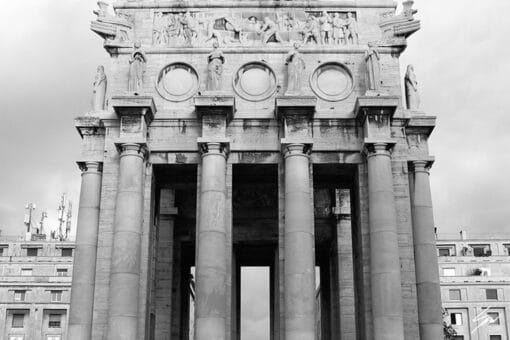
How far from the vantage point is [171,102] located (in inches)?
1284

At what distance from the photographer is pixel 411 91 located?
3362 centimetres

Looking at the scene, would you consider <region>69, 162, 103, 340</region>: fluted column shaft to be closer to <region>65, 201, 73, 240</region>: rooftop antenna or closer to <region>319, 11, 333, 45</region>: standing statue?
<region>319, 11, 333, 45</region>: standing statue

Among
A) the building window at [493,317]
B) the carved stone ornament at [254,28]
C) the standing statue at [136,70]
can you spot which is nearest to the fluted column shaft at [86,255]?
the standing statue at [136,70]

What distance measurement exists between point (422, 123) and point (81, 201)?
53.3 feet

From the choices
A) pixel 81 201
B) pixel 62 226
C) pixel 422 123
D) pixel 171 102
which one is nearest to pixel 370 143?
pixel 422 123

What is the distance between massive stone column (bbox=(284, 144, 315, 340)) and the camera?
28083 millimetres

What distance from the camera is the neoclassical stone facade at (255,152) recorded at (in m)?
29.0

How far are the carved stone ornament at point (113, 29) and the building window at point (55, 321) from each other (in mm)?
55073

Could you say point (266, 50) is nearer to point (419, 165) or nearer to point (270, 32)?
point (270, 32)

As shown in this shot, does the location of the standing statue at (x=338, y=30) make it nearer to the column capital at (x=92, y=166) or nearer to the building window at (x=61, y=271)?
the column capital at (x=92, y=166)

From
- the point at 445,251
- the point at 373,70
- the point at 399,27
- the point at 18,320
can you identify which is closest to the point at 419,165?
the point at 373,70

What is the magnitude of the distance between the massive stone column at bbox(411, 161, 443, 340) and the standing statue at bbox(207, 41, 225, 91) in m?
9.83

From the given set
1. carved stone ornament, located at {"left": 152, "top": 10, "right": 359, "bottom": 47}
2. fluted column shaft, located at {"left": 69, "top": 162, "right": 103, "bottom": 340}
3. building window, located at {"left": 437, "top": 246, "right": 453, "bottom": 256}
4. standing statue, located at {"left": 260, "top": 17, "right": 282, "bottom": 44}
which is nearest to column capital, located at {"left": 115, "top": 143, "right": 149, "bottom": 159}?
fluted column shaft, located at {"left": 69, "top": 162, "right": 103, "bottom": 340}

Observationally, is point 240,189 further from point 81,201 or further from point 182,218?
point 81,201
